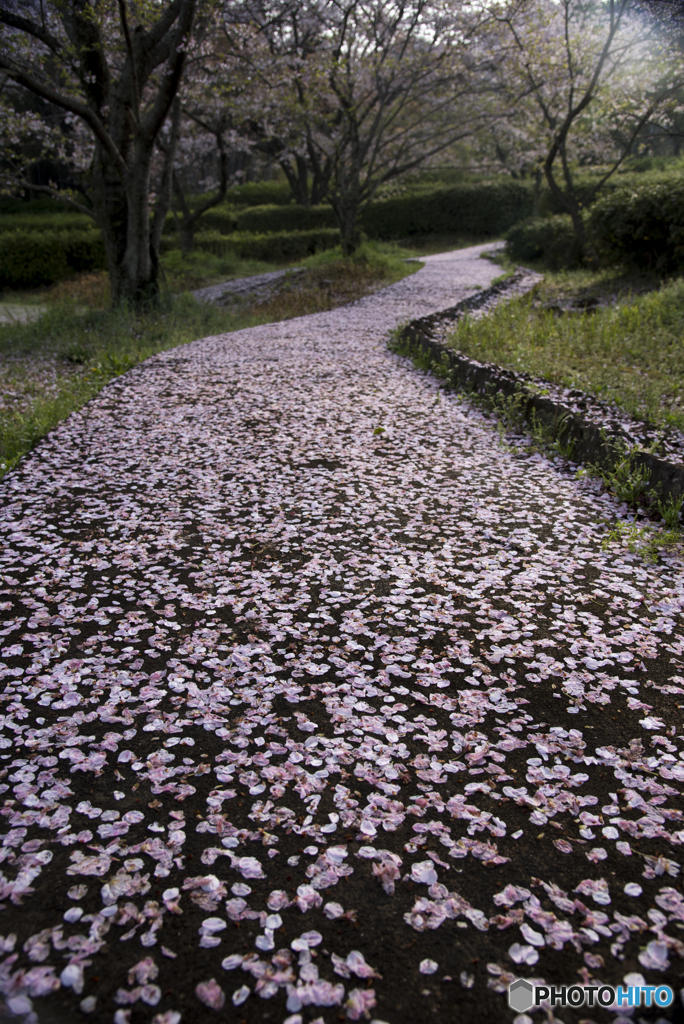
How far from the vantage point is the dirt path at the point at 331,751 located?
5.77ft

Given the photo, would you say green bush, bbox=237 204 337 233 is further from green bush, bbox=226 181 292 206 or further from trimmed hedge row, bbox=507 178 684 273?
trimmed hedge row, bbox=507 178 684 273

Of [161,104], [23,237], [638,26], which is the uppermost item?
[638,26]

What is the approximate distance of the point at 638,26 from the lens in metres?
12.4

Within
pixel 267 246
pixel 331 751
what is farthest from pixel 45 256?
pixel 331 751

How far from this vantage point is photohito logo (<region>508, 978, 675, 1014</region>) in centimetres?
167

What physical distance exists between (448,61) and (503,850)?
57.2ft

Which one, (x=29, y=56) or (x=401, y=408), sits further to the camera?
(x=29, y=56)

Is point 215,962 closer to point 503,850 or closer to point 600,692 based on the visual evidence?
point 503,850

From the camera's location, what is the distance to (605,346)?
25.2 feet

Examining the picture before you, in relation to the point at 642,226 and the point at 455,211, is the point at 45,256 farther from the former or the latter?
the point at 455,211

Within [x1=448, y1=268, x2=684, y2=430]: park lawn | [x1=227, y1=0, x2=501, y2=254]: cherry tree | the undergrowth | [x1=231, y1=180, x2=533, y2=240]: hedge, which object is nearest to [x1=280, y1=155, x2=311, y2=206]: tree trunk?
[x1=231, y1=180, x2=533, y2=240]: hedge

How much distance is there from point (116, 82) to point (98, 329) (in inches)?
175

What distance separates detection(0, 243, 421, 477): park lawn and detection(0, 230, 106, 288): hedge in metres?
1.40

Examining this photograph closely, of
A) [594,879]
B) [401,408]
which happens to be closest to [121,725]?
[594,879]
